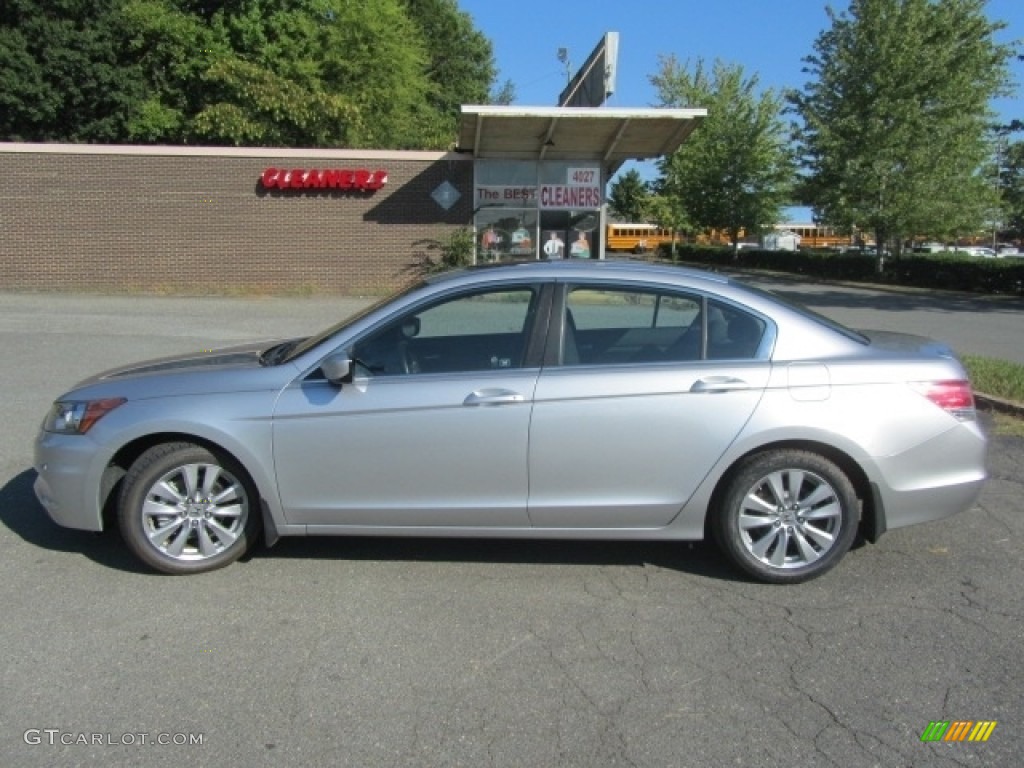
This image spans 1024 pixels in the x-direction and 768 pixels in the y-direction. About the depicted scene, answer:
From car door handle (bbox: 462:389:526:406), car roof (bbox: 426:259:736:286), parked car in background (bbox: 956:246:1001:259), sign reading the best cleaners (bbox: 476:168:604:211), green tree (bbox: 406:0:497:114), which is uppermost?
green tree (bbox: 406:0:497:114)

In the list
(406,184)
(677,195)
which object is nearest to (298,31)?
(406,184)

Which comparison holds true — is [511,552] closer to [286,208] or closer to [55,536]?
[55,536]

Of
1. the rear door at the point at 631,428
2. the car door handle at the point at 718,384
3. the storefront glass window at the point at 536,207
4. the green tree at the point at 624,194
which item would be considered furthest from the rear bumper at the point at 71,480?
the green tree at the point at 624,194

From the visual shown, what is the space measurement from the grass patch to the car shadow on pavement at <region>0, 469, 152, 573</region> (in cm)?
767

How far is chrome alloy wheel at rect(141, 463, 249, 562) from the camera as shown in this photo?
4.40 metres

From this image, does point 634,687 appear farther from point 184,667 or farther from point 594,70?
point 594,70

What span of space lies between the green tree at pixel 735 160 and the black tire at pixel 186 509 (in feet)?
129

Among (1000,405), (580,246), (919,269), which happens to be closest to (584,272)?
(1000,405)

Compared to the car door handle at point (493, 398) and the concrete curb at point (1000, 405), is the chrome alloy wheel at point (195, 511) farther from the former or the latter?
the concrete curb at point (1000, 405)

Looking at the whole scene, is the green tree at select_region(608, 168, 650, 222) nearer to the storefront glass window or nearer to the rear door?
the storefront glass window

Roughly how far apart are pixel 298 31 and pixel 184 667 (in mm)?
27001

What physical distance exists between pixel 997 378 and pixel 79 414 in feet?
28.2

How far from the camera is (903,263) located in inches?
1178

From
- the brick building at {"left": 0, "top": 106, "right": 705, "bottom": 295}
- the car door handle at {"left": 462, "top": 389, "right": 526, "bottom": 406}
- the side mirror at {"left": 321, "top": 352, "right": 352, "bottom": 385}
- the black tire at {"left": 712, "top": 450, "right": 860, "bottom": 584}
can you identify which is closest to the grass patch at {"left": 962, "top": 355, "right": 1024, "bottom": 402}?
the black tire at {"left": 712, "top": 450, "right": 860, "bottom": 584}
